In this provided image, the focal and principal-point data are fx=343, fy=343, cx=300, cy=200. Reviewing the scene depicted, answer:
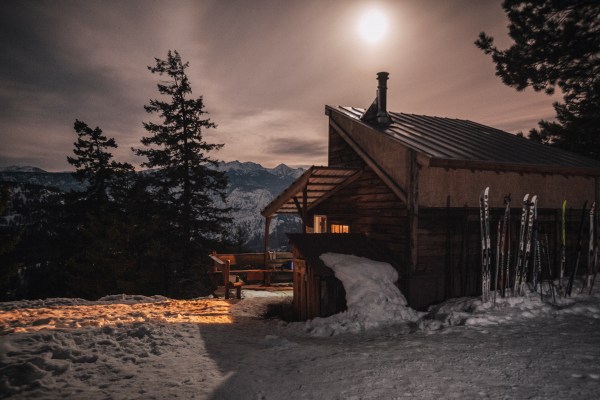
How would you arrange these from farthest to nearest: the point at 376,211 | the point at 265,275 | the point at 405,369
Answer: the point at 265,275
the point at 376,211
the point at 405,369

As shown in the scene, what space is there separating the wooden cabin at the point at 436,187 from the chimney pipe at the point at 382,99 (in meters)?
0.04

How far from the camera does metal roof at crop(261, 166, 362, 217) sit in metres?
11.8

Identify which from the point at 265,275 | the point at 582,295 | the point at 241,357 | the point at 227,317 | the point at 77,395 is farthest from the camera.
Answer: the point at 265,275

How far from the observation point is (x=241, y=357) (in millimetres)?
6023

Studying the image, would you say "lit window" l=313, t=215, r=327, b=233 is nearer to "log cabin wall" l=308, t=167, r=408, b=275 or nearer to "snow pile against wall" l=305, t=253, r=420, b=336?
"log cabin wall" l=308, t=167, r=408, b=275

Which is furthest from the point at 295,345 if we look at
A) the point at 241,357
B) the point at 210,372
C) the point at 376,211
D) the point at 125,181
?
the point at 125,181

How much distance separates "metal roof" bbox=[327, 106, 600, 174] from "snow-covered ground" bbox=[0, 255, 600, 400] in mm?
3773

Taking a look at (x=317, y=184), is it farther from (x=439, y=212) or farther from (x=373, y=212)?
(x=439, y=212)

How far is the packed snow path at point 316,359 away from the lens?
171 inches

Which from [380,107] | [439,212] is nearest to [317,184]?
[380,107]

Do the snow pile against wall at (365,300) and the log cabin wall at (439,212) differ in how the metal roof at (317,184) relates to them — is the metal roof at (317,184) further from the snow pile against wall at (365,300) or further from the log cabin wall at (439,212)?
the snow pile against wall at (365,300)

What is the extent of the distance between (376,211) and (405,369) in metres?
6.64

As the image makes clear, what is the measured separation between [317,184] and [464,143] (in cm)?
529

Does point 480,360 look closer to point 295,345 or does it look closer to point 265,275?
point 295,345
